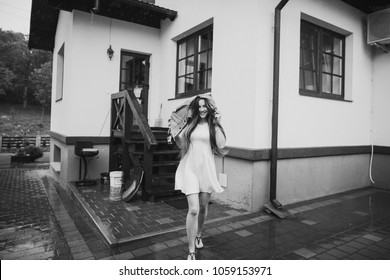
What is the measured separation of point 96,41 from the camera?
277 inches

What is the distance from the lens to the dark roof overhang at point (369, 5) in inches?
242

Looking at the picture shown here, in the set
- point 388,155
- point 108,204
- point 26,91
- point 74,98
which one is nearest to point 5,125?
point 26,91

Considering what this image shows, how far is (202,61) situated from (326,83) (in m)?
2.83

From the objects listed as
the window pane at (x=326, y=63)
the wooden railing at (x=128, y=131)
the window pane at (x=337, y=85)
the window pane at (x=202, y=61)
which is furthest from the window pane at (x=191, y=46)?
the window pane at (x=337, y=85)

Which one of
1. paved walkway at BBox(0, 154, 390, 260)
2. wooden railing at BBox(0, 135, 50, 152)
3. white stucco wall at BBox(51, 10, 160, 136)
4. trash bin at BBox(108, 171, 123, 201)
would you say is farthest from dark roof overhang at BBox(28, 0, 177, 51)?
wooden railing at BBox(0, 135, 50, 152)

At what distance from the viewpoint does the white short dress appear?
9.66 ft

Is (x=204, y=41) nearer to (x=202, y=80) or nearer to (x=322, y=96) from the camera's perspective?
(x=202, y=80)

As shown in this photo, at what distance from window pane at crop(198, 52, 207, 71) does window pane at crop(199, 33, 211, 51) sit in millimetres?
168

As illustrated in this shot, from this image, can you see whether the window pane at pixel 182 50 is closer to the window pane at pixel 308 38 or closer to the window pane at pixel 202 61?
the window pane at pixel 202 61

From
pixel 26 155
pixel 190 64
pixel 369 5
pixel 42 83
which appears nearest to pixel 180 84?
pixel 190 64

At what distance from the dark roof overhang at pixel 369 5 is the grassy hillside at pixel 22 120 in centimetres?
3428

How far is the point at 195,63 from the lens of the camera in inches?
254

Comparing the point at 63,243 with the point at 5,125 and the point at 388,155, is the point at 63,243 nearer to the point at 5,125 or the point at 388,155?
the point at 388,155

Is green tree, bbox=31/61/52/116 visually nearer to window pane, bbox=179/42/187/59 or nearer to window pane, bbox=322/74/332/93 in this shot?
window pane, bbox=179/42/187/59
